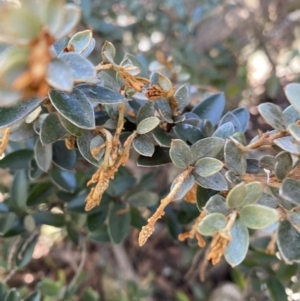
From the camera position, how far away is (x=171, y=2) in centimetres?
121

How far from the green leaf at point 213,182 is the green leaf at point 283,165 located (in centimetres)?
6

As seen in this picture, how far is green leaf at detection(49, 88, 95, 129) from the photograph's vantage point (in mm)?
409

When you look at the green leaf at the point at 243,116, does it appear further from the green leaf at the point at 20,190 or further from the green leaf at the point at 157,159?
the green leaf at the point at 20,190

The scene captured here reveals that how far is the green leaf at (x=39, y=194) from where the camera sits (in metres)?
0.70

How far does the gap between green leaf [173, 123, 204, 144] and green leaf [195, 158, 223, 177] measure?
0.25ft

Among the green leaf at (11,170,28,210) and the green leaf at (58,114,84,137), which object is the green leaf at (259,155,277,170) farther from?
the green leaf at (11,170,28,210)

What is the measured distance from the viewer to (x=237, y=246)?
0.39m

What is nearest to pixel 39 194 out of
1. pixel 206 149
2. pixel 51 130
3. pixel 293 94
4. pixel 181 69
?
pixel 51 130

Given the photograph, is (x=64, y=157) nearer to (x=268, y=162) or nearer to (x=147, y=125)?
(x=147, y=125)

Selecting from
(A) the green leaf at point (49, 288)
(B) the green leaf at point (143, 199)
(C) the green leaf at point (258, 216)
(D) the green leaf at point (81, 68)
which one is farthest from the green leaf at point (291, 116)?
(A) the green leaf at point (49, 288)

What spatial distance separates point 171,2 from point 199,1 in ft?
0.32

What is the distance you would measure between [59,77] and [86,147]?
0.19 m

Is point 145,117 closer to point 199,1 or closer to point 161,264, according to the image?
point 199,1

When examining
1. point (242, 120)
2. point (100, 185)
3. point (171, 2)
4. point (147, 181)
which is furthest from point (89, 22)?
point (100, 185)
